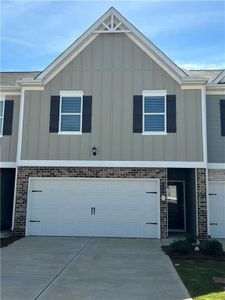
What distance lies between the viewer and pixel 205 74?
1786cm

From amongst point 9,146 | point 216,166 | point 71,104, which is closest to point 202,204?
point 216,166

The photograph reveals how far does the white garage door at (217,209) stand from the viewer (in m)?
14.6

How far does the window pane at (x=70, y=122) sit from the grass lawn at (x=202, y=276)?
23.4ft

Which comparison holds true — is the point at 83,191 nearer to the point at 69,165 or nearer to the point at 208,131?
the point at 69,165

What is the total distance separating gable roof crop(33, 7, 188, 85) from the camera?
14750 mm

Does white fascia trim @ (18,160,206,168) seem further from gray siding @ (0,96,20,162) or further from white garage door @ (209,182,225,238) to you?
white garage door @ (209,182,225,238)

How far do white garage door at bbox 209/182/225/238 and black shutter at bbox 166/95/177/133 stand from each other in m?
2.82

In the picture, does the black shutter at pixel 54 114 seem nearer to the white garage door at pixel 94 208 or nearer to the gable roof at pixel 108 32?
the gable roof at pixel 108 32

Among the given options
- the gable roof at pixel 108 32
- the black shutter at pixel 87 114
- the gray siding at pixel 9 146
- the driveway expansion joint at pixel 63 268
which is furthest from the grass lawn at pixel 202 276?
the gray siding at pixel 9 146

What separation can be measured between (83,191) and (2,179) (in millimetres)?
4215

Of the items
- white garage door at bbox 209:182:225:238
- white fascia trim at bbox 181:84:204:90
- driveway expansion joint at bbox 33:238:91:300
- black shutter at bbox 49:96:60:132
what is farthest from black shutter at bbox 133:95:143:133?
driveway expansion joint at bbox 33:238:91:300

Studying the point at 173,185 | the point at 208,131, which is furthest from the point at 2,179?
the point at 208,131

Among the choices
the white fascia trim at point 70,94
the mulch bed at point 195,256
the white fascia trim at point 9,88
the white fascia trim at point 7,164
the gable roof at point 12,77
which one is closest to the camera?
the mulch bed at point 195,256

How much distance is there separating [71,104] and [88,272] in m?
8.25
